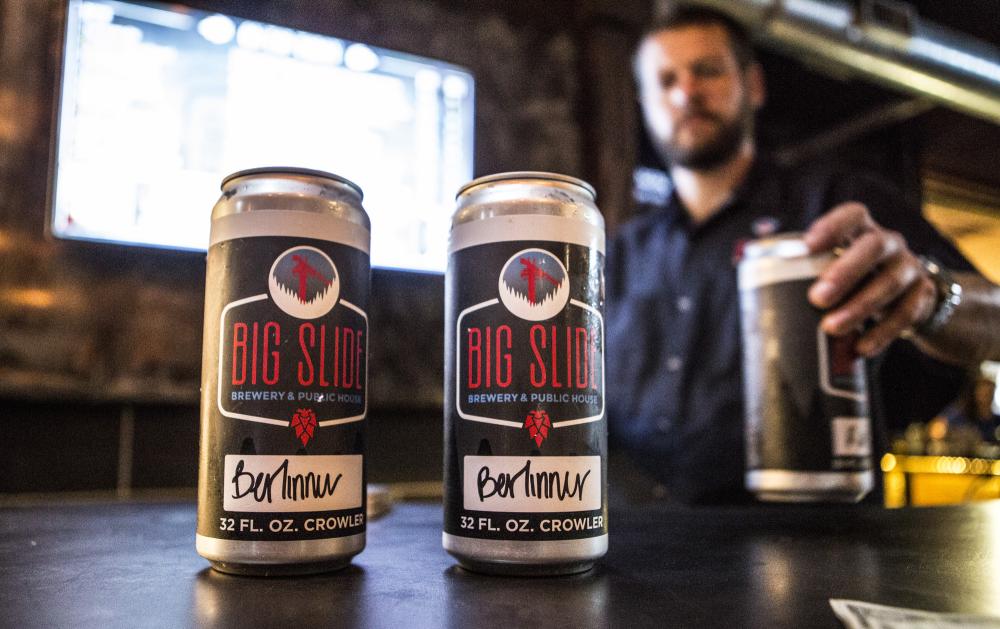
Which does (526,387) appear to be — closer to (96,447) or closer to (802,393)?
(802,393)

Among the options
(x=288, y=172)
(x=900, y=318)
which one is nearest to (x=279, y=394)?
(x=288, y=172)

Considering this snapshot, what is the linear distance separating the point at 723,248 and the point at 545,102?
0.96 meters

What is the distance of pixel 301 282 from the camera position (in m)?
0.44

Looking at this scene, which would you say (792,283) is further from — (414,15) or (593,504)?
(414,15)

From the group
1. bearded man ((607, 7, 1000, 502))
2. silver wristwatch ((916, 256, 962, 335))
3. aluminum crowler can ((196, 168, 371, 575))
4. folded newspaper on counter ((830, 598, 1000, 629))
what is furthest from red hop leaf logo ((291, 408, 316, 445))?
bearded man ((607, 7, 1000, 502))

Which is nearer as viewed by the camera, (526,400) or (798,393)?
(526,400)

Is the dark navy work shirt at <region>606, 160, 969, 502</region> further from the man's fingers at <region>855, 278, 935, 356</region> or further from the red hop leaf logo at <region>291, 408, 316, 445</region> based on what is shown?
the red hop leaf logo at <region>291, 408, 316, 445</region>

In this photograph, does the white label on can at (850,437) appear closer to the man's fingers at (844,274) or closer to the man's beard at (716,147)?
the man's fingers at (844,274)

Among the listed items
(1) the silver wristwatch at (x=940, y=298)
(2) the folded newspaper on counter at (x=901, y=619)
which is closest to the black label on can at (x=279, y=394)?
(2) the folded newspaper on counter at (x=901, y=619)

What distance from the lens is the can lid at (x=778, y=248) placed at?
620 mm

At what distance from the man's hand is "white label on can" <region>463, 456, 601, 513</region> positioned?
292 millimetres

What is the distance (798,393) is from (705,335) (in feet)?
3.05

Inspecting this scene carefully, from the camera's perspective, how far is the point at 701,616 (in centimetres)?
34

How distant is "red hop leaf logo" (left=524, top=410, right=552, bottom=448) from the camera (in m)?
0.44
